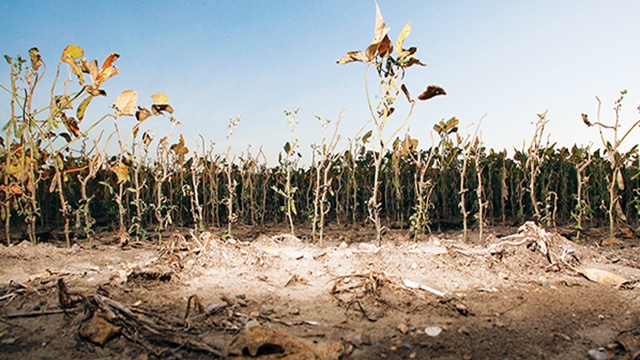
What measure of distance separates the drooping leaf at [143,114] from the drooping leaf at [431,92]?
330 centimetres

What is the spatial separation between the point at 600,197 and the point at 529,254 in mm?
5249

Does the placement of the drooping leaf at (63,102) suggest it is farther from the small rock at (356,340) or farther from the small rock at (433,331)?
the small rock at (433,331)

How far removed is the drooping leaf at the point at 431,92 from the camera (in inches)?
157

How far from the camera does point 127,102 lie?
4.62 meters

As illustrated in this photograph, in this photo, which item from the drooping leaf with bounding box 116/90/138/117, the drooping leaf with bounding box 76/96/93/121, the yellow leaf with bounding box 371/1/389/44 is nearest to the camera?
the yellow leaf with bounding box 371/1/389/44

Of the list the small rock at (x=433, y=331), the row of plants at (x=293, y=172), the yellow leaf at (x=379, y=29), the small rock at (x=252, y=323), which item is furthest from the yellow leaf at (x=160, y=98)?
the small rock at (x=433, y=331)

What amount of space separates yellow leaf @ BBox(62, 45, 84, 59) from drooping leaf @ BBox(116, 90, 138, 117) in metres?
0.57

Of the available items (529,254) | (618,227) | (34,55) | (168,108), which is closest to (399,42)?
(529,254)

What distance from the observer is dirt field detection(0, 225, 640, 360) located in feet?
6.74

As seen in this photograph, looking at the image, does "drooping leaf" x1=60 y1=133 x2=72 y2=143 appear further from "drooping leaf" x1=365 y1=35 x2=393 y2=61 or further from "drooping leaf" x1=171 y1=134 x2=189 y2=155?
"drooping leaf" x1=365 y1=35 x2=393 y2=61

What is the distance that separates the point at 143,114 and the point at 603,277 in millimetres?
5175

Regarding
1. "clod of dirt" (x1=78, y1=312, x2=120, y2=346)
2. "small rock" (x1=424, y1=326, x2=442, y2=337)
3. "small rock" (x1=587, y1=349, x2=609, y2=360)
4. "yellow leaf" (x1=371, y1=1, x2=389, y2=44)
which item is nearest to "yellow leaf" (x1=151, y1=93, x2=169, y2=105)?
"yellow leaf" (x1=371, y1=1, x2=389, y2=44)

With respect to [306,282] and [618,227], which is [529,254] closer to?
[306,282]

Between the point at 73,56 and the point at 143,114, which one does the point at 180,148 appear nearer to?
the point at 143,114
